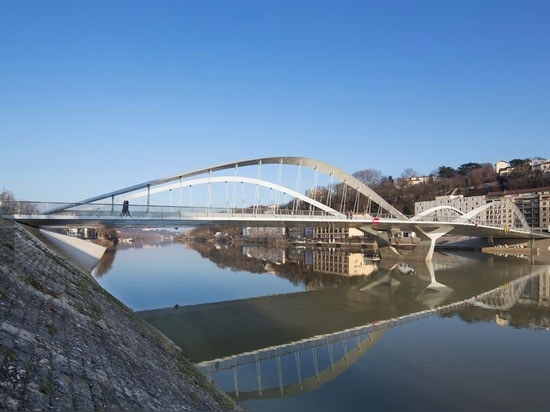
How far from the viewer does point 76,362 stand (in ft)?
16.6

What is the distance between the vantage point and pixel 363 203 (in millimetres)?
83062

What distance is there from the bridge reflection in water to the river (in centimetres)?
3

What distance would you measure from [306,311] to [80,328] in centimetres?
1328

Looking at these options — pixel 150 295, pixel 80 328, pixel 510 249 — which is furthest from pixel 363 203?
pixel 80 328

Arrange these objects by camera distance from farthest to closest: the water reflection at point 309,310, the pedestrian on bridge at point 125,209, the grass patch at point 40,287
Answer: the pedestrian on bridge at point 125,209, the water reflection at point 309,310, the grass patch at point 40,287

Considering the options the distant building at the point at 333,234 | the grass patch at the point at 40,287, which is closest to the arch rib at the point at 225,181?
the grass patch at the point at 40,287

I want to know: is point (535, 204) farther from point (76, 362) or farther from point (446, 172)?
point (76, 362)

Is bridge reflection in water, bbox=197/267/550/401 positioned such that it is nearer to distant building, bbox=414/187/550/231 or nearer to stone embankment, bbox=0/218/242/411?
stone embankment, bbox=0/218/242/411

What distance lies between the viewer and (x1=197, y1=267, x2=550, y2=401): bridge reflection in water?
9473 mm

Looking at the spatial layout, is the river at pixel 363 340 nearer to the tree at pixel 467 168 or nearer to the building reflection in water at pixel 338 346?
the building reflection in water at pixel 338 346

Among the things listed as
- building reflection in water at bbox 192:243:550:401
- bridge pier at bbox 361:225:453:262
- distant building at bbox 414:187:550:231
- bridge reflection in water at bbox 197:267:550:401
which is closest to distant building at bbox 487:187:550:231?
distant building at bbox 414:187:550:231

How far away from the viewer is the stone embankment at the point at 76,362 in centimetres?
393

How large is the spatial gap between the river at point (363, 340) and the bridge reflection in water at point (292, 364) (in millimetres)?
31

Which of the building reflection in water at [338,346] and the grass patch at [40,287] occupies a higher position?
the grass patch at [40,287]
